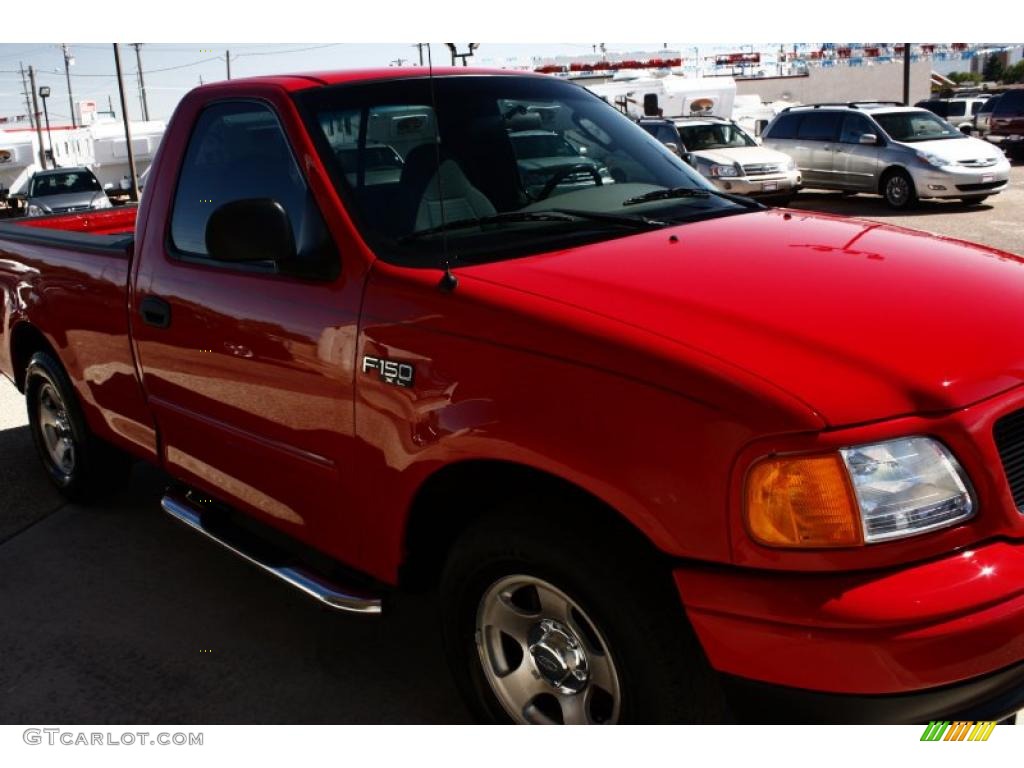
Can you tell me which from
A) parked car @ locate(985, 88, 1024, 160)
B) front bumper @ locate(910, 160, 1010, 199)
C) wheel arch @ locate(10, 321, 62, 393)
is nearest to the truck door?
wheel arch @ locate(10, 321, 62, 393)

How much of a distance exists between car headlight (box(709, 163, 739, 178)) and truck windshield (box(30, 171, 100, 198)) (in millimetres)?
16412

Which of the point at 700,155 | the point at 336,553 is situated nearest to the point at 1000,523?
the point at 336,553

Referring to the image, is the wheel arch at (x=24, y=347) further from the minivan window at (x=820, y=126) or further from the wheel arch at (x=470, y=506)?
the minivan window at (x=820, y=126)

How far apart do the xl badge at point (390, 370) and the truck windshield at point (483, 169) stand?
291 millimetres

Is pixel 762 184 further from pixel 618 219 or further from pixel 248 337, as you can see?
pixel 248 337

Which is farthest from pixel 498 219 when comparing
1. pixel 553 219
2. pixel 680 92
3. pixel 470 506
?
pixel 680 92

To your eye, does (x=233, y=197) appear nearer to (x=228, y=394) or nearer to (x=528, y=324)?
(x=228, y=394)

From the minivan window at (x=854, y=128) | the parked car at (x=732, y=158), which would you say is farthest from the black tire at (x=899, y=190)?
the parked car at (x=732, y=158)

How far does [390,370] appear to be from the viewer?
2734 mm

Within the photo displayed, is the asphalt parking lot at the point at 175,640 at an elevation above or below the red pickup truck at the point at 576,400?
below

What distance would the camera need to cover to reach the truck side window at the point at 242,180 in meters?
3.05

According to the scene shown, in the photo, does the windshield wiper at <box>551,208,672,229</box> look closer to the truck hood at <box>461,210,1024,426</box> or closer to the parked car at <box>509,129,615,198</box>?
the truck hood at <box>461,210,1024,426</box>

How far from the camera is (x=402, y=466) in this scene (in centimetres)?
274

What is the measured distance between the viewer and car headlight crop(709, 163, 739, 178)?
17375 mm
